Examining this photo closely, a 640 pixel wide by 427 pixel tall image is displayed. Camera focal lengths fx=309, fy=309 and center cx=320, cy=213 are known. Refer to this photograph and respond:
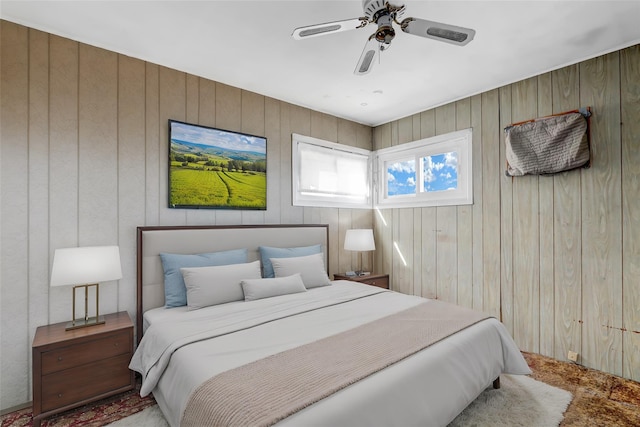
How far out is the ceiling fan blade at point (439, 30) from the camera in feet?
5.19

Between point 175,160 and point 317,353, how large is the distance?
215 cm

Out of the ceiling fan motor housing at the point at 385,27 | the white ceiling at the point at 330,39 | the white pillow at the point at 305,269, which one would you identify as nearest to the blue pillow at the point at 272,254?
the white pillow at the point at 305,269

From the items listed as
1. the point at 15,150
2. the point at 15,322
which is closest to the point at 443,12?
the point at 15,150

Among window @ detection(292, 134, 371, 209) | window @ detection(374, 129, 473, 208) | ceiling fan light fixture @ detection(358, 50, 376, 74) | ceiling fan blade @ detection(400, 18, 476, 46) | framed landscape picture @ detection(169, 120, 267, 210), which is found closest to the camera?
ceiling fan blade @ detection(400, 18, 476, 46)

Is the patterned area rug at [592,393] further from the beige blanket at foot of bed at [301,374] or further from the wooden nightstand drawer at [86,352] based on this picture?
the wooden nightstand drawer at [86,352]

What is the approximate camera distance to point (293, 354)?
5.15 feet

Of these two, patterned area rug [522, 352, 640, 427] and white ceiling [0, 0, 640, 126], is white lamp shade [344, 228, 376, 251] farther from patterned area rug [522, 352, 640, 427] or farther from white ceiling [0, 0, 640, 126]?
patterned area rug [522, 352, 640, 427]

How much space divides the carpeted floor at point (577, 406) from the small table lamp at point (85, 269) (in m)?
0.56

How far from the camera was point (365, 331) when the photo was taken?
6.21 feet

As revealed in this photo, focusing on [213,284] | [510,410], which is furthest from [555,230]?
[213,284]

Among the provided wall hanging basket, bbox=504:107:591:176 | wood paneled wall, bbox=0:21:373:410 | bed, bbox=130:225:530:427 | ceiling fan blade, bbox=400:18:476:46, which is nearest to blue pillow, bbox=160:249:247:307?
bed, bbox=130:225:530:427

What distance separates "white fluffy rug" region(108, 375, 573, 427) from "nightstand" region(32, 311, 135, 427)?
29 cm

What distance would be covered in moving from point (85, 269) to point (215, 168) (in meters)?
1.36

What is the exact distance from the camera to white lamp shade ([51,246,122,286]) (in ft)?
6.74
